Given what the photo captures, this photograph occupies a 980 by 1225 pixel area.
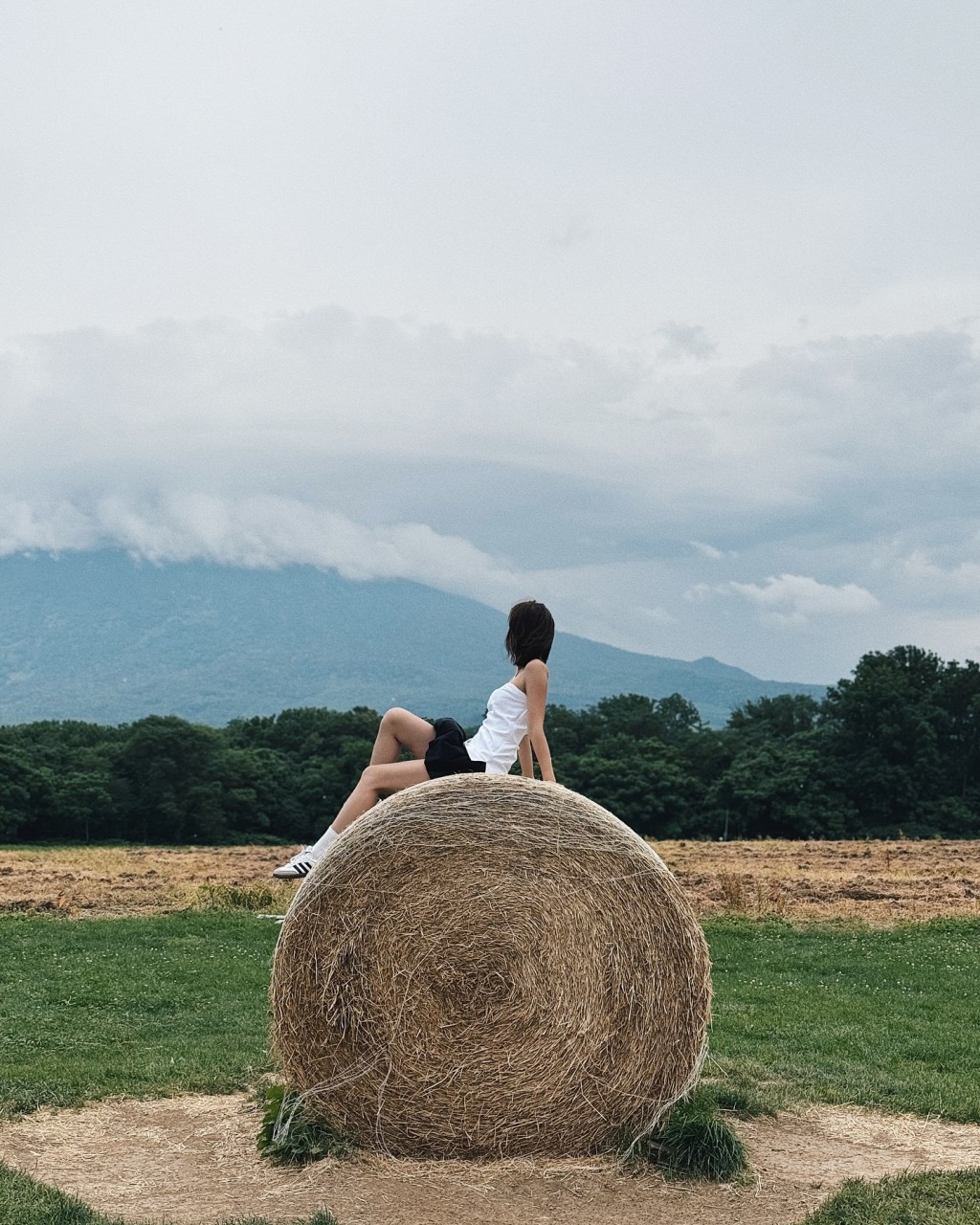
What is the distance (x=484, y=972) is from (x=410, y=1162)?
3.85ft

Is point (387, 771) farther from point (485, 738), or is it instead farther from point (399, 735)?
point (485, 738)

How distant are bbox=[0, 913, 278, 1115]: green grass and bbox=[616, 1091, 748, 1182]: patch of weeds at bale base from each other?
323cm

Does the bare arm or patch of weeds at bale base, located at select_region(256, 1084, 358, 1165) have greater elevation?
the bare arm

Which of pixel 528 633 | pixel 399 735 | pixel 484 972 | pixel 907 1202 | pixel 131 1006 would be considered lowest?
pixel 131 1006

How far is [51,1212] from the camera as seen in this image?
21.3 ft

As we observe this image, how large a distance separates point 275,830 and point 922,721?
30.1 metres

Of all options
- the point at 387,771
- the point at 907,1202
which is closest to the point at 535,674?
the point at 387,771

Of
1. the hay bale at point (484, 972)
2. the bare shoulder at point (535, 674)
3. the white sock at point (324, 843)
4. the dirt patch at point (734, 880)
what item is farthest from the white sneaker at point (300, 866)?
the dirt patch at point (734, 880)

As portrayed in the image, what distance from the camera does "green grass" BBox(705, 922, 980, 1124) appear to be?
9539mm

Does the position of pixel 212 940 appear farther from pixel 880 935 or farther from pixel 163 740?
pixel 163 740

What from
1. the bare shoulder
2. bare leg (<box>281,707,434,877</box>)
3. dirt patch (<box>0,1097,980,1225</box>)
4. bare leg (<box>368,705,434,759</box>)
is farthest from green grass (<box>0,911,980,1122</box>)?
the bare shoulder

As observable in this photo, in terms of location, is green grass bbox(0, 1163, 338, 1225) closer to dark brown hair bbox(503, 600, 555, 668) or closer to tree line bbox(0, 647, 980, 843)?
dark brown hair bbox(503, 600, 555, 668)

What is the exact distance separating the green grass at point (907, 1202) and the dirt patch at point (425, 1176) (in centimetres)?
24

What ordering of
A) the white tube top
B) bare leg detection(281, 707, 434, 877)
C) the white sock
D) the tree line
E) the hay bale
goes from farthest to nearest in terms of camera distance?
1. the tree line
2. the white tube top
3. bare leg detection(281, 707, 434, 877)
4. the white sock
5. the hay bale
